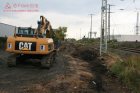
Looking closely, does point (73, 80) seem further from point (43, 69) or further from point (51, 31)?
point (51, 31)

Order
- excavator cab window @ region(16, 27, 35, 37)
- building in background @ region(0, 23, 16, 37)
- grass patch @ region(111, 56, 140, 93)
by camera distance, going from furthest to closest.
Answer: building in background @ region(0, 23, 16, 37) → excavator cab window @ region(16, 27, 35, 37) → grass patch @ region(111, 56, 140, 93)

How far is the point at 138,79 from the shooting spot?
16.5 metres

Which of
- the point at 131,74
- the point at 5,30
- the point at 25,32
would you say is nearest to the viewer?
the point at 131,74

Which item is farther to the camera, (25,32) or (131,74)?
(25,32)

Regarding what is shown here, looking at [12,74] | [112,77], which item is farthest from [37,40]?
[112,77]

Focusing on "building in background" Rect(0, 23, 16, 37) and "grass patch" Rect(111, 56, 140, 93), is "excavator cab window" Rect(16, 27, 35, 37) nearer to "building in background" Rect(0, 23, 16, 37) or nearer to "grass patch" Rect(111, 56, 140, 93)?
"grass patch" Rect(111, 56, 140, 93)

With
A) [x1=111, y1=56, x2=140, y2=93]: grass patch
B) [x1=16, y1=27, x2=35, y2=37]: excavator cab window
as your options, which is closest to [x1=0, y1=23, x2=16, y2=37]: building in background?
[x1=16, y1=27, x2=35, y2=37]: excavator cab window

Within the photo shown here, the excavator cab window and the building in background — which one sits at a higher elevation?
the building in background

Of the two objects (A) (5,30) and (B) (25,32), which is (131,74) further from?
(A) (5,30)

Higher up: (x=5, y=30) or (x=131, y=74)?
(x=5, y=30)

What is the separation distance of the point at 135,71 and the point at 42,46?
22.5 ft

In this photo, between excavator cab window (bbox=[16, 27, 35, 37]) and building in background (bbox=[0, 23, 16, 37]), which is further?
building in background (bbox=[0, 23, 16, 37])

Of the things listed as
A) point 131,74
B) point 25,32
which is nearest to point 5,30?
point 25,32

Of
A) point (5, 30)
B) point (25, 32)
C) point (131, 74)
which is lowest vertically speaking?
point (131, 74)
